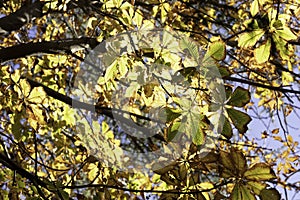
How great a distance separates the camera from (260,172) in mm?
933

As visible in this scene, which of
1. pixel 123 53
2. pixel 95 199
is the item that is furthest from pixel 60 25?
pixel 95 199

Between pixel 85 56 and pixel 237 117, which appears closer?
pixel 237 117

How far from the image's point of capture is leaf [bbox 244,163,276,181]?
0.93 metres

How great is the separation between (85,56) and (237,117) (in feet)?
3.59

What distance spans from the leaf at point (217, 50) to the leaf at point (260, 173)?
0.90 feet

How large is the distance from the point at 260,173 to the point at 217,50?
310 millimetres

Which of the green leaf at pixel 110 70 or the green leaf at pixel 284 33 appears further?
the green leaf at pixel 110 70

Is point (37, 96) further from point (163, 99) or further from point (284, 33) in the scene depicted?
point (284, 33)

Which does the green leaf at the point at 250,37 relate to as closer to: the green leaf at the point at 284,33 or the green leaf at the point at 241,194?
the green leaf at the point at 284,33

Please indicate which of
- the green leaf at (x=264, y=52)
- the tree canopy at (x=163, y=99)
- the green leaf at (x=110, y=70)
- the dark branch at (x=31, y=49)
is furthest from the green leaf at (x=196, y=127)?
the dark branch at (x=31, y=49)

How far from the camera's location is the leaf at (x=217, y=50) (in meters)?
1.00

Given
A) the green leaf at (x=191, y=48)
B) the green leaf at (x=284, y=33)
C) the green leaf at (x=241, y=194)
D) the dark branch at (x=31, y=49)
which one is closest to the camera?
the green leaf at (x=241, y=194)

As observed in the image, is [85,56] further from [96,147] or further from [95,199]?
[95,199]

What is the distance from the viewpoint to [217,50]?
3.30 feet
